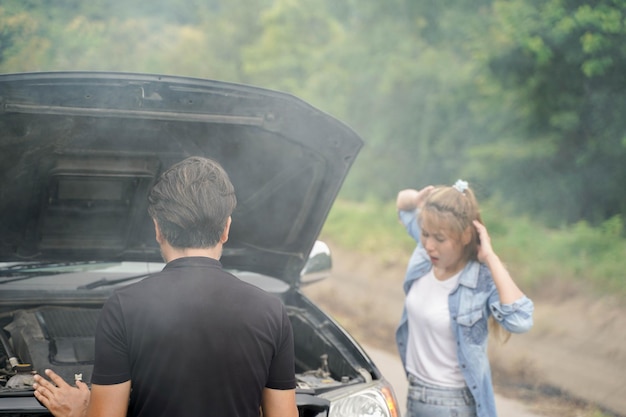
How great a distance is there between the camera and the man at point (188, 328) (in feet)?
6.17

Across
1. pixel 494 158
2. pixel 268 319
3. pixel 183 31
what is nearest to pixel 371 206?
pixel 494 158

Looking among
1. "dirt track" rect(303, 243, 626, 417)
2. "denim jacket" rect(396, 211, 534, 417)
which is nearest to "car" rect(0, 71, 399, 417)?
"denim jacket" rect(396, 211, 534, 417)

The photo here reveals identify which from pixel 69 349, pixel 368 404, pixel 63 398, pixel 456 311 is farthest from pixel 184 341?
pixel 456 311

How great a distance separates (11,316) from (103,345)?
1677mm

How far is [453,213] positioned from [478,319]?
45 centimetres

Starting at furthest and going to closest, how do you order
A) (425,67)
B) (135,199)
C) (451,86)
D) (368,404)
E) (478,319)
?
(425,67)
(451,86)
(135,199)
(478,319)
(368,404)

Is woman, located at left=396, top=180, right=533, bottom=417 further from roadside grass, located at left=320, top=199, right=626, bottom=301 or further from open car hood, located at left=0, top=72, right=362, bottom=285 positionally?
roadside grass, located at left=320, top=199, right=626, bottom=301

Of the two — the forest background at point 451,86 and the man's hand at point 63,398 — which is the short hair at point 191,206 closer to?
the man's hand at point 63,398

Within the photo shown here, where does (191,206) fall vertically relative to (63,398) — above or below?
above

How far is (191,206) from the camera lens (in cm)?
195

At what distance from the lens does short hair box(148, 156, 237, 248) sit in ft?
6.41

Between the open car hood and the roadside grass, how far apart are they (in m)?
6.05

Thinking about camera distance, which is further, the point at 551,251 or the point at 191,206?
the point at 551,251

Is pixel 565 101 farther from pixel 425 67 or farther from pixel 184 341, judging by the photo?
pixel 184 341
